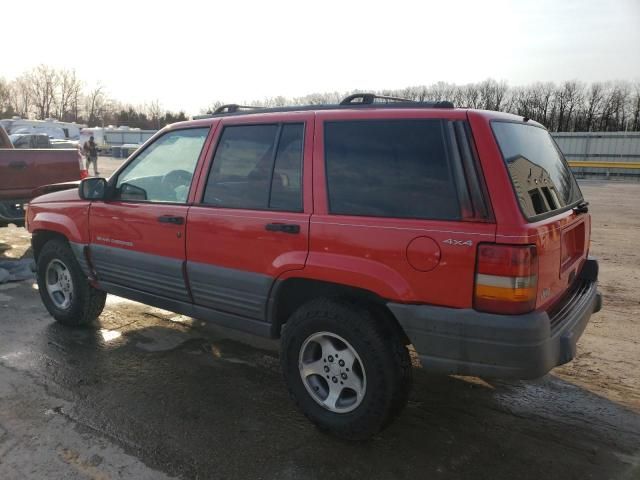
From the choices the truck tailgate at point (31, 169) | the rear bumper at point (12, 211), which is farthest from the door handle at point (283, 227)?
the truck tailgate at point (31, 169)

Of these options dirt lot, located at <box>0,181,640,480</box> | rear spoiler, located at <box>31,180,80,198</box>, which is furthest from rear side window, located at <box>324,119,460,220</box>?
rear spoiler, located at <box>31,180,80,198</box>

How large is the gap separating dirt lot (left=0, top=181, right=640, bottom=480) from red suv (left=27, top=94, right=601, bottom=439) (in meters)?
0.32

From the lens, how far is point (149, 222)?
12.7 feet

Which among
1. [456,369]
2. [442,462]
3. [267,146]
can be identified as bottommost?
[442,462]

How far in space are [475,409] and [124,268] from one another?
Result: 116 inches

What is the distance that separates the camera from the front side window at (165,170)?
12.4ft

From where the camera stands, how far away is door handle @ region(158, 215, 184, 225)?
365 cm

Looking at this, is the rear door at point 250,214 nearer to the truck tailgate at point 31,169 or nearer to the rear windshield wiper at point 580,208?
the rear windshield wiper at point 580,208

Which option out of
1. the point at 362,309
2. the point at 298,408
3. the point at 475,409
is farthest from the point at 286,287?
the point at 475,409

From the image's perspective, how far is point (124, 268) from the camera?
4148mm

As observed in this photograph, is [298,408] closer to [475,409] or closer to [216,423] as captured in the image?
[216,423]

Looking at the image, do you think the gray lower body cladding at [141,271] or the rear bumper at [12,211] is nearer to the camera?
the gray lower body cladding at [141,271]

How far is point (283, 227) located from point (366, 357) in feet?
3.04

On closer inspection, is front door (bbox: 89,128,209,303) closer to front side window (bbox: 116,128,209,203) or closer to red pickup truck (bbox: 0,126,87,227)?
front side window (bbox: 116,128,209,203)
